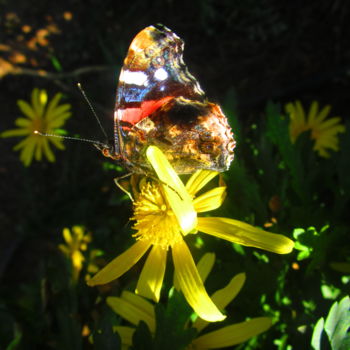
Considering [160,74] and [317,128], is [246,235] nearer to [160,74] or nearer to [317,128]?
[160,74]

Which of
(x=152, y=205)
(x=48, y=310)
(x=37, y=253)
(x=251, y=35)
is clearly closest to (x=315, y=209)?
(x=152, y=205)

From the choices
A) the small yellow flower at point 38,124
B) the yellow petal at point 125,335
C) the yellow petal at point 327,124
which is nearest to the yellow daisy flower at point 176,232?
the yellow petal at point 125,335

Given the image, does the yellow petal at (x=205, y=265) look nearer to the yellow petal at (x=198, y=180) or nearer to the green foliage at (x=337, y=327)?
the yellow petal at (x=198, y=180)

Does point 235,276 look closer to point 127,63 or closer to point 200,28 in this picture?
point 127,63

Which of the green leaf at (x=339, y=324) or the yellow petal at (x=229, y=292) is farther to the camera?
the yellow petal at (x=229, y=292)

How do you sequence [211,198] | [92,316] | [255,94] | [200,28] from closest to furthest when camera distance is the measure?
[211,198] < [92,316] < [255,94] < [200,28]

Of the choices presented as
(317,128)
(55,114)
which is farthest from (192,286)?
(55,114)

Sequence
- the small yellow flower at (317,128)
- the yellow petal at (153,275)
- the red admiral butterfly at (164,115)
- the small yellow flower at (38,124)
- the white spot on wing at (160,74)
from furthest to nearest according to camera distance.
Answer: the small yellow flower at (38,124) < the small yellow flower at (317,128) < the white spot on wing at (160,74) < the red admiral butterfly at (164,115) < the yellow petal at (153,275)
